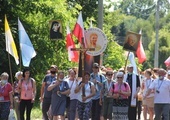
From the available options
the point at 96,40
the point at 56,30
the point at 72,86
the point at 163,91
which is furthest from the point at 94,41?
the point at 163,91

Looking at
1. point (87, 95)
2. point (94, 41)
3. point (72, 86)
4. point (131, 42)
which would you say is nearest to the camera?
point (87, 95)

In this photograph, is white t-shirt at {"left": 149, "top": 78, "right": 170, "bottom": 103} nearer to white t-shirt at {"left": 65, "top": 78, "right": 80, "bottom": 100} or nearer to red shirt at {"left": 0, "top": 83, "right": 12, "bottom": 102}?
white t-shirt at {"left": 65, "top": 78, "right": 80, "bottom": 100}

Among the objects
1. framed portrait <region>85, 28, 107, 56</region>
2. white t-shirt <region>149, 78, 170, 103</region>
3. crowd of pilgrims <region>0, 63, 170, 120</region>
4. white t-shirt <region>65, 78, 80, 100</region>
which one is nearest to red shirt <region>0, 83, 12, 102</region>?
crowd of pilgrims <region>0, 63, 170, 120</region>

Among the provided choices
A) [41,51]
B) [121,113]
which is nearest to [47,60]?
[41,51]

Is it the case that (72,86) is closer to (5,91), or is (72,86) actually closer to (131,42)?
(5,91)

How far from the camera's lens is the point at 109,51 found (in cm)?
3853

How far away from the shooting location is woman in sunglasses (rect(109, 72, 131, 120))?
1420 centimetres

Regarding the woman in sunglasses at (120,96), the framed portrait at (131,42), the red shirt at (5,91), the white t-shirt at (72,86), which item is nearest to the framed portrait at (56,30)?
the white t-shirt at (72,86)

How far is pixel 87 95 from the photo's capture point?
14.2 metres

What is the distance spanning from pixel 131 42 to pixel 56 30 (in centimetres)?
222

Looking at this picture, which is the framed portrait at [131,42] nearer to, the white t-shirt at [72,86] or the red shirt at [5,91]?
the white t-shirt at [72,86]

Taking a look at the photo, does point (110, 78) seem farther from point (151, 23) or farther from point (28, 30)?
point (151, 23)

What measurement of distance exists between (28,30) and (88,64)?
8220 mm

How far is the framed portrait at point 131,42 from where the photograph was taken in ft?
53.2
